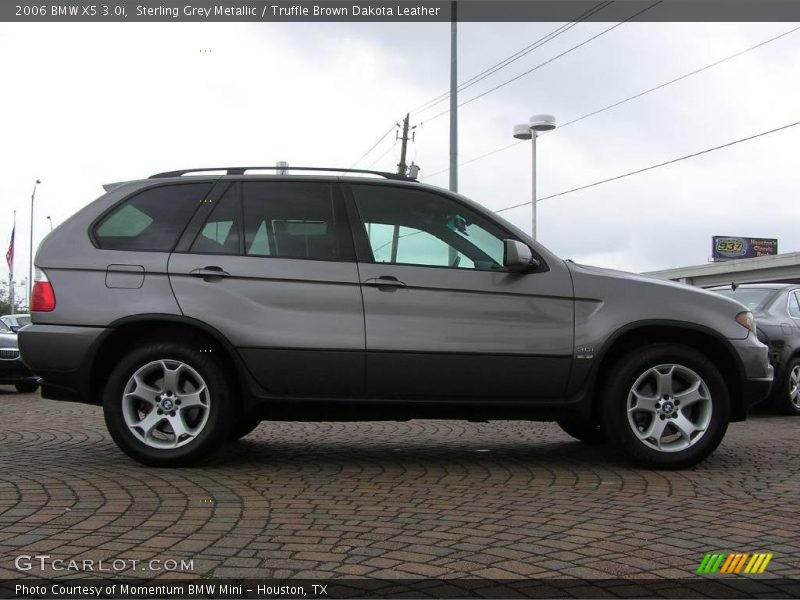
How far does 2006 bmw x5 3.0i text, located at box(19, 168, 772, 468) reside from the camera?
522cm

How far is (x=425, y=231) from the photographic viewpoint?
5.52 metres

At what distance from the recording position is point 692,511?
425cm

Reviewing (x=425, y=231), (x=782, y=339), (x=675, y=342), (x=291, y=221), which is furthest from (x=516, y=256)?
(x=782, y=339)

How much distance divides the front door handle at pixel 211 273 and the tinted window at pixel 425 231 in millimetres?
987

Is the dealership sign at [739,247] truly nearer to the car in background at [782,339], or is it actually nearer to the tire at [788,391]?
the car in background at [782,339]

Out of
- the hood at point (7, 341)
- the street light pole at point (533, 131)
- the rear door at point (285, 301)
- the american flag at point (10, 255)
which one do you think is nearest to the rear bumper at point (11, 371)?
the hood at point (7, 341)

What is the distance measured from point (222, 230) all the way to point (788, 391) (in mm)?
7083

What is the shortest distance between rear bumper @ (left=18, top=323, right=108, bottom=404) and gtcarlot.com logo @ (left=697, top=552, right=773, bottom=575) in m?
3.81

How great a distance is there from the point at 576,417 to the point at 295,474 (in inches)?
74.2

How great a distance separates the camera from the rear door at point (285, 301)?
5.21m

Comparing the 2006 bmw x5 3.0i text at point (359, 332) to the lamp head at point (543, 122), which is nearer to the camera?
the 2006 bmw x5 3.0i text at point (359, 332)

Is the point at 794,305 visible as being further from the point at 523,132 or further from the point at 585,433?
the point at 523,132

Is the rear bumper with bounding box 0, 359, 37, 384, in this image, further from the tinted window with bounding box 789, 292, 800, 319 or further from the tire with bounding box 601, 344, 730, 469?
the tinted window with bounding box 789, 292, 800, 319

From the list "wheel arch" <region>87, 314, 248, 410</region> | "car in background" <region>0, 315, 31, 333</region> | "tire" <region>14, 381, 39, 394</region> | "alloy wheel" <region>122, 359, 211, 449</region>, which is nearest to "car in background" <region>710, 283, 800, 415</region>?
"wheel arch" <region>87, 314, 248, 410</region>
